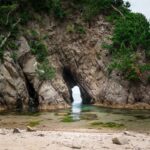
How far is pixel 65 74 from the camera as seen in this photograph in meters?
51.7

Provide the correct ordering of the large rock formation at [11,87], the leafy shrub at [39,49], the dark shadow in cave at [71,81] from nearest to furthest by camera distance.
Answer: the large rock formation at [11,87] < the leafy shrub at [39,49] < the dark shadow in cave at [71,81]

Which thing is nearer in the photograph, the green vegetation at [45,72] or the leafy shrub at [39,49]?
the green vegetation at [45,72]

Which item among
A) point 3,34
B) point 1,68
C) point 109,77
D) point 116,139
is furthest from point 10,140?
point 109,77

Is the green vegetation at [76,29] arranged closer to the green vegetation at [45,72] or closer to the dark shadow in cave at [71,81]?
the dark shadow in cave at [71,81]

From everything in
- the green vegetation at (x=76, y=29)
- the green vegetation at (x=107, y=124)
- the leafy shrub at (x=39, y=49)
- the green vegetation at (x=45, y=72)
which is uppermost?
the green vegetation at (x=76, y=29)

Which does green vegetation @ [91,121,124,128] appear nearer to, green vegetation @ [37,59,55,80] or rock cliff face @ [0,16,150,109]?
rock cliff face @ [0,16,150,109]

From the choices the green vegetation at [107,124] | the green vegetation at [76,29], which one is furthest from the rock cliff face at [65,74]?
the green vegetation at [107,124]

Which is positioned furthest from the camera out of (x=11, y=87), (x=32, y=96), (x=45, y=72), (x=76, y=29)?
(x=76, y=29)

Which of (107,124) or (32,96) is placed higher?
(32,96)

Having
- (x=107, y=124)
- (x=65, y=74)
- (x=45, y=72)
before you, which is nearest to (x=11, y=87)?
(x=45, y=72)

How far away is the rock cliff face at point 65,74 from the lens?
127 ft

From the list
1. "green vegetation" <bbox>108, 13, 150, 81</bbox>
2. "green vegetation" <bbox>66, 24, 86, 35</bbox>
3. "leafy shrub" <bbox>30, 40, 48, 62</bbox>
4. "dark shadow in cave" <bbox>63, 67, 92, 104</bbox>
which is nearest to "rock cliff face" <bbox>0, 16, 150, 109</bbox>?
"dark shadow in cave" <bbox>63, 67, 92, 104</bbox>

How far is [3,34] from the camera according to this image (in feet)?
130

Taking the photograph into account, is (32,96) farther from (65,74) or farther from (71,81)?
(71,81)
